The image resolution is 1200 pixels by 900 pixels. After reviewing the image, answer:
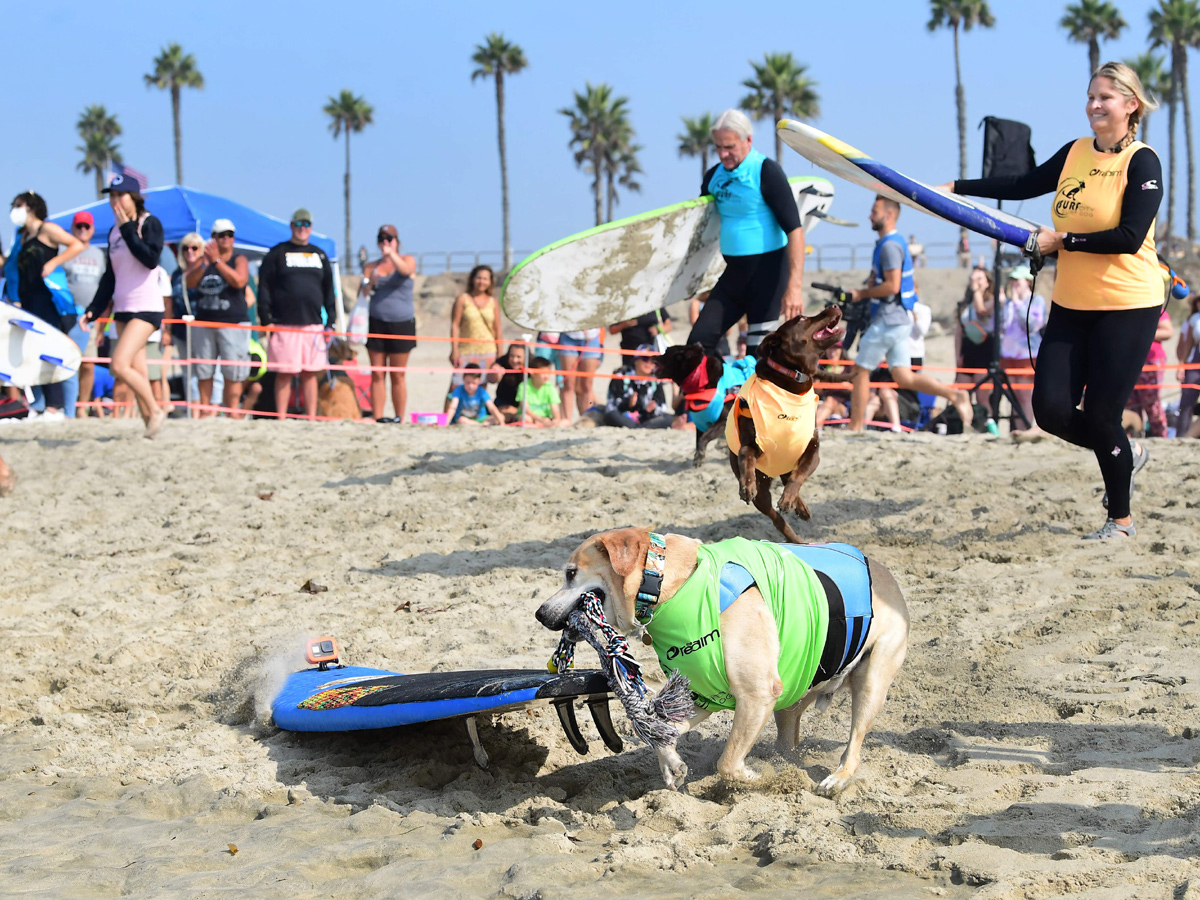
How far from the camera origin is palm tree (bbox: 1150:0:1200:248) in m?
46.5

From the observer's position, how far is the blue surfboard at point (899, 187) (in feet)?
19.2

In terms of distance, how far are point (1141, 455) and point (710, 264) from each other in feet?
10.6

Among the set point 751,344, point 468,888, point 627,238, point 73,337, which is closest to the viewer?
point 468,888

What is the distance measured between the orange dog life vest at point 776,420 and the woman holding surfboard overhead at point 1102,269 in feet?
3.64

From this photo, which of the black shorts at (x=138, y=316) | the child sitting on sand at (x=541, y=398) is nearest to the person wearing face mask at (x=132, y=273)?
the black shorts at (x=138, y=316)

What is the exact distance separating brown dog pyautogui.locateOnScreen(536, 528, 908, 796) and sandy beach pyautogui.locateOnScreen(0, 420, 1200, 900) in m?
0.25

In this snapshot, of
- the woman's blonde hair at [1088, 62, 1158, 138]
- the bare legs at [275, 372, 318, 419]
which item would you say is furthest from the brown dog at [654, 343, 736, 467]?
the bare legs at [275, 372, 318, 419]

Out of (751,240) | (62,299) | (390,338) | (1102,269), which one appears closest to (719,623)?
(1102,269)

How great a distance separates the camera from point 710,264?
819 centimetres

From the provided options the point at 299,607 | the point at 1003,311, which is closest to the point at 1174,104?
the point at 1003,311

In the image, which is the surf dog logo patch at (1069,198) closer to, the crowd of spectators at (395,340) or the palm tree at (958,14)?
the crowd of spectators at (395,340)

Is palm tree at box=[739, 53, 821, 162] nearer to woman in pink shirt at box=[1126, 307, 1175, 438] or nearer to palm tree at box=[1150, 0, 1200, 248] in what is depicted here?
palm tree at box=[1150, 0, 1200, 248]

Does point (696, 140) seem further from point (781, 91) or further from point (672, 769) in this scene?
point (672, 769)

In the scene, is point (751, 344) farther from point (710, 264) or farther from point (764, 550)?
point (764, 550)
